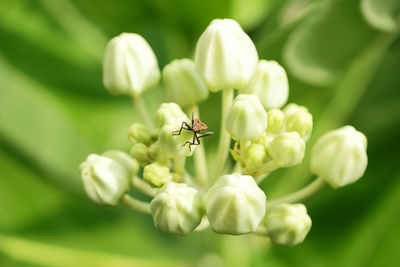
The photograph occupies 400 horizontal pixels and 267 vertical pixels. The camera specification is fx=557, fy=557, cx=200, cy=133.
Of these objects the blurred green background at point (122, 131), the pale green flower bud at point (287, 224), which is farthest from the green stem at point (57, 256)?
the pale green flower bud at point (287, 224)

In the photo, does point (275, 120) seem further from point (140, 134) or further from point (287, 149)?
point (140, 134)

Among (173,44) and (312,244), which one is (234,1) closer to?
(173,44)

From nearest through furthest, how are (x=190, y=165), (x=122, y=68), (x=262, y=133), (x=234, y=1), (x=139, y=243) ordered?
1. (x=262, y=133)
2. (x=122, y=68)
3. (x=234, y=1)
4. (x=190, y=165)
5. (x=139, y=243)

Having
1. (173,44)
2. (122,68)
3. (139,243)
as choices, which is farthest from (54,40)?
(139,243)

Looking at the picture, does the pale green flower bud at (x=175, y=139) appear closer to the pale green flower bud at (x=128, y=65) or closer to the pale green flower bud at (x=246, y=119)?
the pale green flower bud at (x=246, y=119)

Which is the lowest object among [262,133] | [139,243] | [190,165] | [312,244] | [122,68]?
[312,244]

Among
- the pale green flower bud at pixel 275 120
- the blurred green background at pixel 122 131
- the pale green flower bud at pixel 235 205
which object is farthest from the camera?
the blurred green background at pixel 122 131

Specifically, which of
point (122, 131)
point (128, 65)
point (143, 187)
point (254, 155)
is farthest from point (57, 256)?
point (254, 155)
